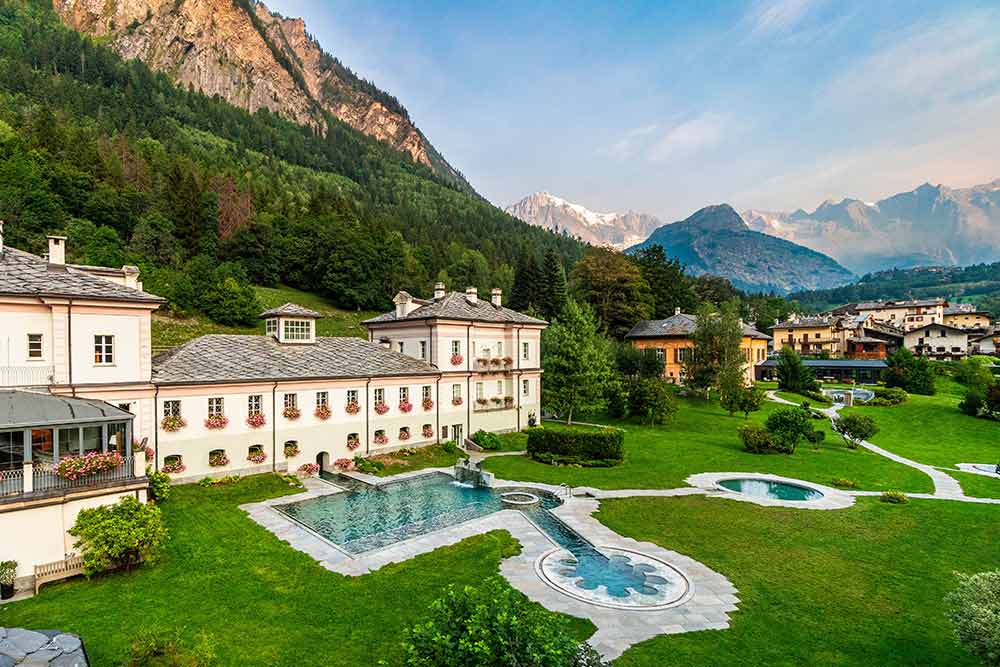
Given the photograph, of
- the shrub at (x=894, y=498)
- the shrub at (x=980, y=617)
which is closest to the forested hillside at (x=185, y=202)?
the shrub at (x=894, y=498)

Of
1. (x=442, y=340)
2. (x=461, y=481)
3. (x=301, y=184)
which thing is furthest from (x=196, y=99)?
(x=461, y=481)

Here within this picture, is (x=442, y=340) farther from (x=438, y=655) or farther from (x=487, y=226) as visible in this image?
(x=487, y=226)

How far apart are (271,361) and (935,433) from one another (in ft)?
177

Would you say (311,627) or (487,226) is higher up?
(487,226)

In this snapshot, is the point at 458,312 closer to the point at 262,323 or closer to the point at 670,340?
the point at 670,340

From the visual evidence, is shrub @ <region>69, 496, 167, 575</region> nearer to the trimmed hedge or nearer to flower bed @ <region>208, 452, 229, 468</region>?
flower bed @ <region>208, 452, 229, 468</region>

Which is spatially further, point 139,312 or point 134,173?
point 134,173

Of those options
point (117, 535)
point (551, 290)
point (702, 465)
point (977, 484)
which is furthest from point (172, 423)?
point (551, 290)

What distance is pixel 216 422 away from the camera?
982 inches

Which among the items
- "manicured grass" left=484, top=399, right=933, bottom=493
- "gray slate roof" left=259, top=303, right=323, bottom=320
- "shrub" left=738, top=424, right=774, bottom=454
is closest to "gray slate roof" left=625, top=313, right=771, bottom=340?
"manicured grass" left=484, top=399, right=933, bottom=493

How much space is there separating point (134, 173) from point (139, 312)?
7404 centimetres

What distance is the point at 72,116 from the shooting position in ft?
334

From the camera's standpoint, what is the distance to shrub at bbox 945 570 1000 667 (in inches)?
363

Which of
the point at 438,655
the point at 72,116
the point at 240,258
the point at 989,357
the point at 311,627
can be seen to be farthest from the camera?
the point at 72,116
